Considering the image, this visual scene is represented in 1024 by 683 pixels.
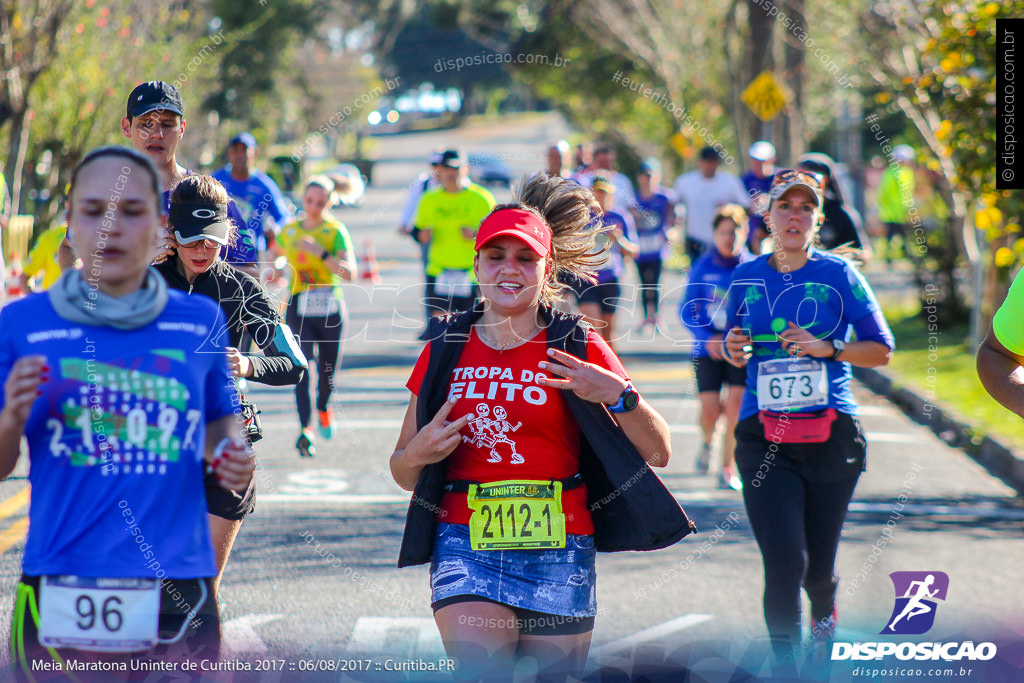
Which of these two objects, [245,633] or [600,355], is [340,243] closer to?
[245,633]

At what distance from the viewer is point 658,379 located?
42.2 feet

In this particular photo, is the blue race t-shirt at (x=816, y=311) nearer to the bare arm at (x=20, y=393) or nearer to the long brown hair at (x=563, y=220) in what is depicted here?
the long brown hair at (x=563, y=220)

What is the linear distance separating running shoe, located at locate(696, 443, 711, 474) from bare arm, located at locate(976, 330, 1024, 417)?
16.3ft

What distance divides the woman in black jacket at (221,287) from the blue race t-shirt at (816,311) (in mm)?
1906

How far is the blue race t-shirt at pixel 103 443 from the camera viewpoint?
111 inches

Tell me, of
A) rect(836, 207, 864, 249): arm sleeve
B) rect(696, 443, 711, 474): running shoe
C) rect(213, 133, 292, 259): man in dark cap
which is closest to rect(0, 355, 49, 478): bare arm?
rect(836, 207, 864, 249): arm sleeve

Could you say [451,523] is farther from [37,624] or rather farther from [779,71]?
[779,71]

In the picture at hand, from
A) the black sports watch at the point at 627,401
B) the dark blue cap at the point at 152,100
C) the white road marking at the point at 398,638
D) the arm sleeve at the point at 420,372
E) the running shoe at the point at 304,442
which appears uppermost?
the dark blue cap at the point at 152,100

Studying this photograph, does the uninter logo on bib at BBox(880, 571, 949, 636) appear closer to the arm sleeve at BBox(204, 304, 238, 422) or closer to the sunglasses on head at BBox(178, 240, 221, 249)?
the sunglasses on head at BBox(178, 240, 221, 249)

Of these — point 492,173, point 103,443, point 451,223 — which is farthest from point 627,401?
point 492,173

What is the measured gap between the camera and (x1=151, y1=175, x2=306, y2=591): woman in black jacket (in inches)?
163

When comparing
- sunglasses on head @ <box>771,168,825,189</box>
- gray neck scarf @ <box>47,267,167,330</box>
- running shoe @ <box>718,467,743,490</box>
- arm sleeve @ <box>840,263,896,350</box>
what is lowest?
running shoe @ <box>718,467,743,490</box>

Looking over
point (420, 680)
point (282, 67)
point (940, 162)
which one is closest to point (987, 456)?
point (940, 162)

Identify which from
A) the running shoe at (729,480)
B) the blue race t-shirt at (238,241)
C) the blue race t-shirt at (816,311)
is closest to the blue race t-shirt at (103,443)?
the blue race t-shirt at (238,241)
